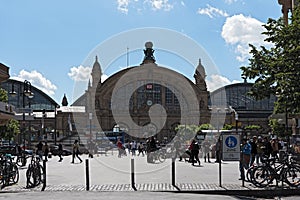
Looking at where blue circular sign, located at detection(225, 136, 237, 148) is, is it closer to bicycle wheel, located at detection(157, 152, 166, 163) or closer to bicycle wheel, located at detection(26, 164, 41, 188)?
bicycle wheel, located at detection(26, 164, 41, 188)

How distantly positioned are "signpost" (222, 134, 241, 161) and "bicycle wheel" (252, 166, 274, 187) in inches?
46.7

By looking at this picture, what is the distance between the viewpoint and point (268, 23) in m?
21.6

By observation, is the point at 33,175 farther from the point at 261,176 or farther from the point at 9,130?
the point at 9,130

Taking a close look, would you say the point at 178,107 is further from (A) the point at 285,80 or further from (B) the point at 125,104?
(A) the point at 285,80

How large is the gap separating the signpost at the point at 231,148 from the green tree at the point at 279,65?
9.96ft

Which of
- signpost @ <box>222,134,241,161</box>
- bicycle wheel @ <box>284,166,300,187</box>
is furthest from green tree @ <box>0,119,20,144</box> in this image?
bicycle wheel @ <box>284,166,300,187</box>

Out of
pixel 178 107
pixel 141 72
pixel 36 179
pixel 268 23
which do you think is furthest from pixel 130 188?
pixel 178 107

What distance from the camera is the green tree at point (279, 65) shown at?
19266mm

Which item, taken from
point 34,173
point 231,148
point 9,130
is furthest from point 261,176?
point 9,130

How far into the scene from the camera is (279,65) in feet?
64.9

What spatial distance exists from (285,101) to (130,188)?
25.6ft

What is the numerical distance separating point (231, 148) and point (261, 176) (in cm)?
170

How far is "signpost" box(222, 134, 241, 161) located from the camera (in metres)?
18.0

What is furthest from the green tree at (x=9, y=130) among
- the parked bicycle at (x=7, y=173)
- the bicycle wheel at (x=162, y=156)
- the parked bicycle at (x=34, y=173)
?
the parked bicycle at (x=34, y=173)
